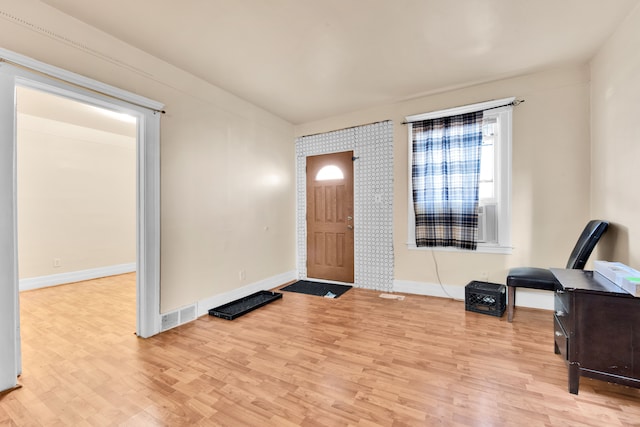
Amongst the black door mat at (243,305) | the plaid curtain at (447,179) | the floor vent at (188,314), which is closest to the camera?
the floor vent at (188,314)

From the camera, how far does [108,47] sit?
Result: 2342 mm

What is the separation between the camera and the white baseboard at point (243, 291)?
3158 millimetres

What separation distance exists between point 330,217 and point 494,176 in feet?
7.62

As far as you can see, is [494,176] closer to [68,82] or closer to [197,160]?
[197,160]

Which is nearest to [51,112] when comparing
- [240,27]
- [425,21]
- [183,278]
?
[183,278]

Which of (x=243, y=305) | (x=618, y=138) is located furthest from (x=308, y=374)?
(x=618, y=138)

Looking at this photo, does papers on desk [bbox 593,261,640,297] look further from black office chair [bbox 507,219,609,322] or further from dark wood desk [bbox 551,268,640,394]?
black office chair [bbox 507,219,609,322]

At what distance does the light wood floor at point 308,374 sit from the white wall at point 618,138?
1086 mm

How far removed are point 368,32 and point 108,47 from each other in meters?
2.22

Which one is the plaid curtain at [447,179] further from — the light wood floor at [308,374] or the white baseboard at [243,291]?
the white baseboard at [243,291]

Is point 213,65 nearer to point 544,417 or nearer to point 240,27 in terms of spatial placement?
point 240,27

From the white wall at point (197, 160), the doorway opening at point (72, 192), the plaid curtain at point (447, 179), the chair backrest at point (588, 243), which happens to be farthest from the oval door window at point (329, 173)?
the chair backrest at point (588, 243)

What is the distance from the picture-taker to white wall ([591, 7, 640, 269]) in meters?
2.09

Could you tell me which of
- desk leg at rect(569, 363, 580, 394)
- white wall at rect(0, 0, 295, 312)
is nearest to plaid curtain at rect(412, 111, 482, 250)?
desk leg at rect(569, 363, 580, 394)
